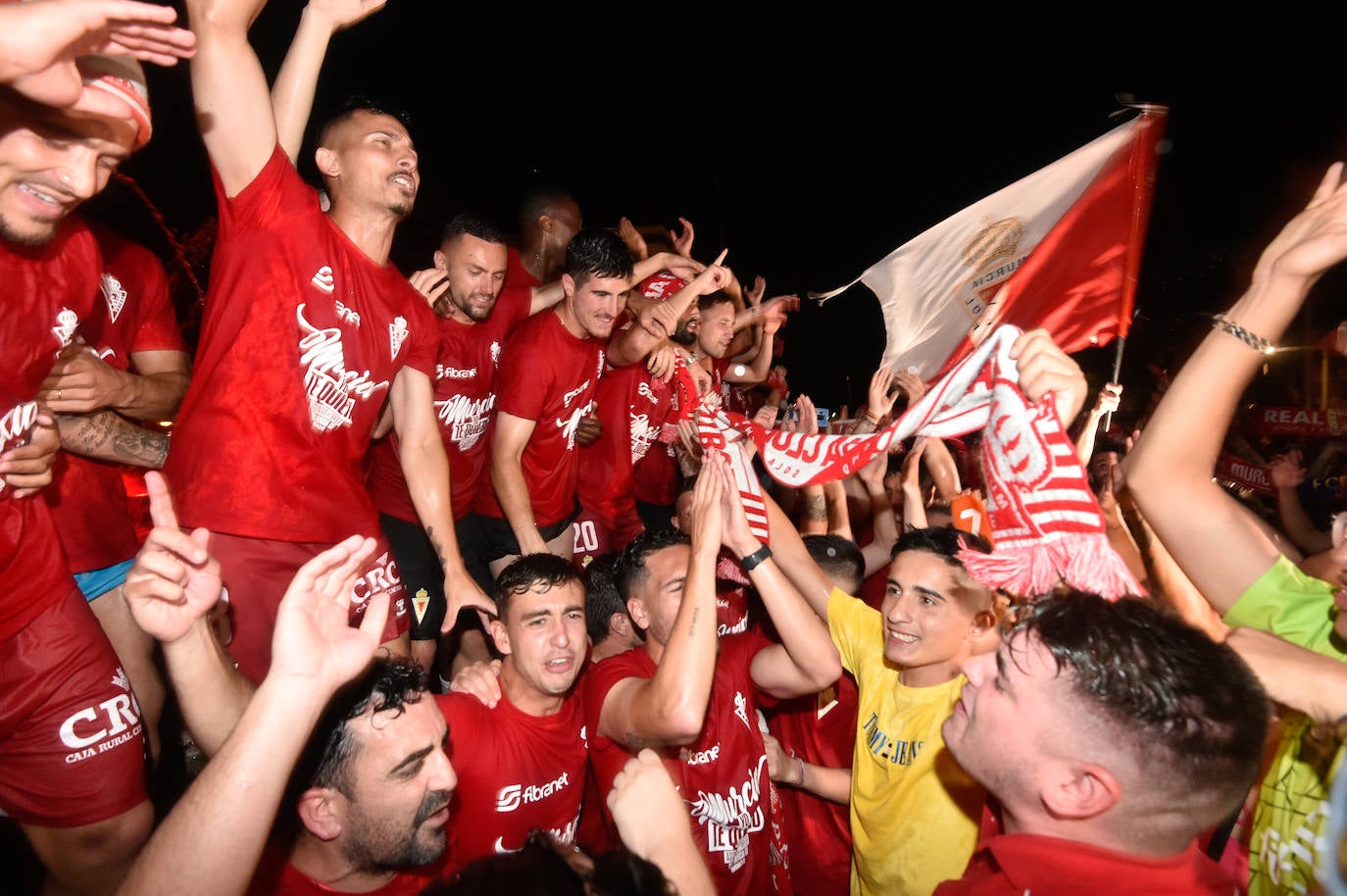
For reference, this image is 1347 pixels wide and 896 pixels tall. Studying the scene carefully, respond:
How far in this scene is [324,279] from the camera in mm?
2912

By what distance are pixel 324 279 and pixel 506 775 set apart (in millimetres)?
1979

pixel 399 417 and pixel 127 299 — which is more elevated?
pixel 127 299

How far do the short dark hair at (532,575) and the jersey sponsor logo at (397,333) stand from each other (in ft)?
3.45

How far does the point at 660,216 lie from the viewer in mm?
16438

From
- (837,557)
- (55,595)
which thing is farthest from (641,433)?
(55,595)

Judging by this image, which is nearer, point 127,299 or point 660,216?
point 127,299

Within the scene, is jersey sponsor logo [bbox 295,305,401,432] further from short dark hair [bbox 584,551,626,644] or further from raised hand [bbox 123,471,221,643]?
short dark hair [bbox 584,551,626,644]

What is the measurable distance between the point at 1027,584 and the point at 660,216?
15489 millimetres

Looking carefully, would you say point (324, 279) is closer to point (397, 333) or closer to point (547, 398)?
point (397, 333)

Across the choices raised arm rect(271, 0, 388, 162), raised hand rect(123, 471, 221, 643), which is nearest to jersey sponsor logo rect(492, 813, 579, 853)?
raised hand rect(123, 471, 221, 643)

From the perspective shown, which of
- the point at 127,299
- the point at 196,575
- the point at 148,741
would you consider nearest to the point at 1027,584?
the point at 196,575

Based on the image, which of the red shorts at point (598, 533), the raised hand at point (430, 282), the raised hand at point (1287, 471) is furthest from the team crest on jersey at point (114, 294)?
the raised hand at point (1287, 471)

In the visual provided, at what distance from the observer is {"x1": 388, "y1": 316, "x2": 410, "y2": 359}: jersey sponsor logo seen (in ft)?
10.5

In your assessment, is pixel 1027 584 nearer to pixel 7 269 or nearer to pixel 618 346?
pixel 7 269
